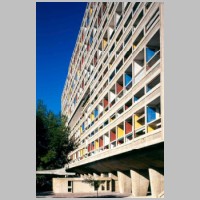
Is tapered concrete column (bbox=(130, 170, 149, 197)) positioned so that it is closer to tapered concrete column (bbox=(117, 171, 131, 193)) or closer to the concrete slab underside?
the concrete slab underside

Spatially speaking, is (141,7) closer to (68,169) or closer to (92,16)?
(92,16)

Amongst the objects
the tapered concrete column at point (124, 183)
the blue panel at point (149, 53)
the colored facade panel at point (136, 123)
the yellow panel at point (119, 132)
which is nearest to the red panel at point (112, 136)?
the yellow panel at point (119, 132)

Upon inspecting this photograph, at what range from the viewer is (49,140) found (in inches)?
979

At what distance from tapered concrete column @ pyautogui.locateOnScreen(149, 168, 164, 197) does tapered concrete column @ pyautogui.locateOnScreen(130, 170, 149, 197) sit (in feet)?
10.2

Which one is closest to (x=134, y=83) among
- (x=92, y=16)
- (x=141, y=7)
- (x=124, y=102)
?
(x=124, y=102)

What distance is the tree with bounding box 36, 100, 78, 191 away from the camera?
23.4m

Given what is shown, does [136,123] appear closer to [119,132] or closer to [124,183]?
[119,132]

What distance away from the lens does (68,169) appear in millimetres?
41906

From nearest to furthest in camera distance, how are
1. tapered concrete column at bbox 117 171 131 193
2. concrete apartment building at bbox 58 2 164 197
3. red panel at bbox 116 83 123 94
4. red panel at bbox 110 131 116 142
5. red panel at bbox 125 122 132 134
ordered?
concrete apartment building at bbox 58 2 164 197 < red panel at bbox 125 122 132 134 < tapered concrete column at bbox 117 171 131 193 < red panel at bbox 116 83 123 94 < red panel at bbox 110 131 116 142

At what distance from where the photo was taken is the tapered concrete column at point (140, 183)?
804 inches

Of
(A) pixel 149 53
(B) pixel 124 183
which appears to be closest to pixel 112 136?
(B) pixel 124 183

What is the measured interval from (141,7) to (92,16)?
1718 cm

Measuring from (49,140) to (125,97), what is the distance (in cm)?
760

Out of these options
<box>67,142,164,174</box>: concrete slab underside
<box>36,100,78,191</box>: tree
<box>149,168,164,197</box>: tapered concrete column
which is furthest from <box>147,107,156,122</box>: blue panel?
<box>36,100,78,191</box>: tree
